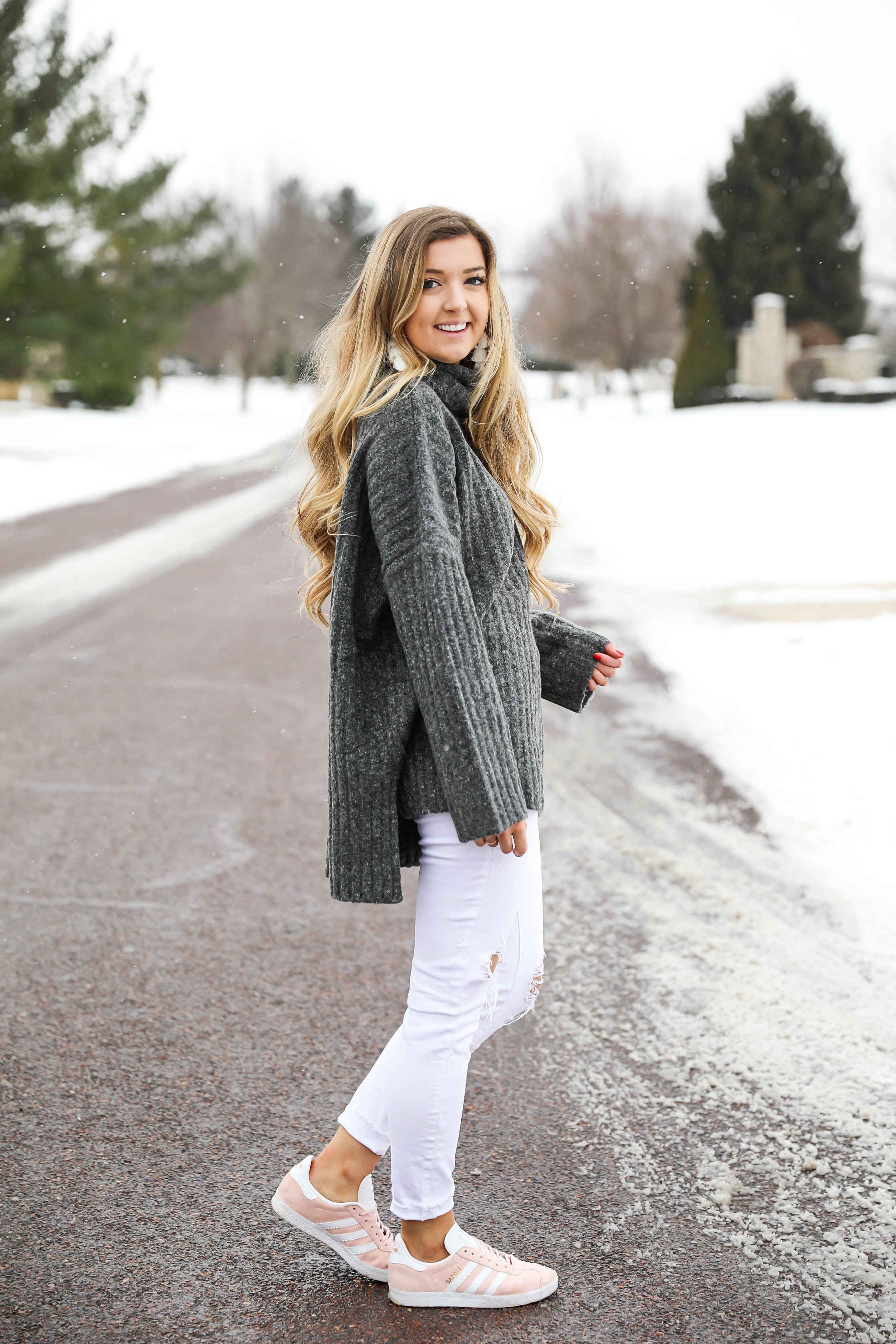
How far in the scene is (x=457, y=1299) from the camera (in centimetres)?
207

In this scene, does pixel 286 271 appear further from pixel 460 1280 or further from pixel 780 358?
pixel 460 1280

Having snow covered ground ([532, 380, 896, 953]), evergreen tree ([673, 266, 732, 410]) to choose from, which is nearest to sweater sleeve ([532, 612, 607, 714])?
snow covered ground ([532, 380, 896, 953])

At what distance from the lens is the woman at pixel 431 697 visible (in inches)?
72.3

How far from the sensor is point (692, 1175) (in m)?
2.45

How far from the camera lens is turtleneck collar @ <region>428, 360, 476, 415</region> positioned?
2004 millimetres

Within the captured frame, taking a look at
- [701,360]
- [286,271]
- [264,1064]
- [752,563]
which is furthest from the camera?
[701,360]

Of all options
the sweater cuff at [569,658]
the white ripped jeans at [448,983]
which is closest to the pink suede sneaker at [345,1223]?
the white ripped jeans at [448,983]

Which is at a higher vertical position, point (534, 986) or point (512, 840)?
point (512, 840)

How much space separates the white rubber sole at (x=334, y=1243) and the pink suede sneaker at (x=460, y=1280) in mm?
69

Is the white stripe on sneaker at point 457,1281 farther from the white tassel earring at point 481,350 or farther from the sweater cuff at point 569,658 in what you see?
the white tassel earring at point 481,350

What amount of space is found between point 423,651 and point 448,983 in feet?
1.85

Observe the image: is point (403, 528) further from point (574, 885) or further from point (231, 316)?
point (231, 316)

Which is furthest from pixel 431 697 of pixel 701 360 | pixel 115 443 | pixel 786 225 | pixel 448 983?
pixel 786 225

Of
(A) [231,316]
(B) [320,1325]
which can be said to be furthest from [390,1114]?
(A) [231,316]
